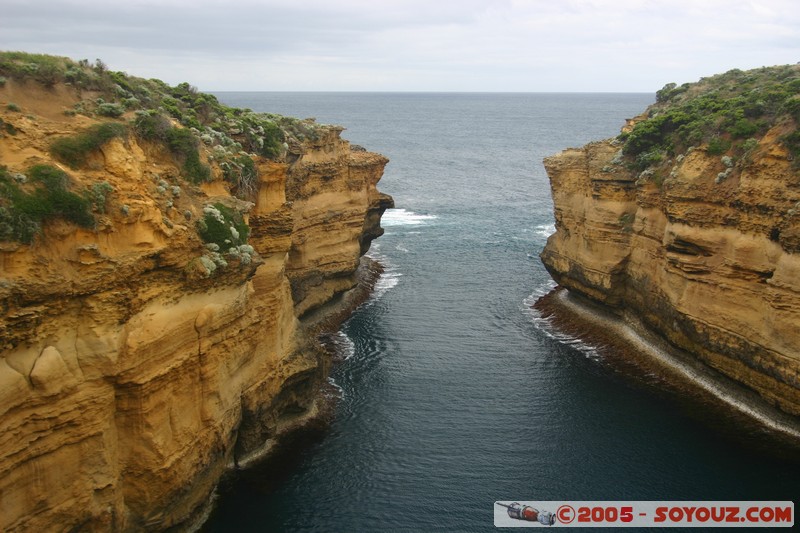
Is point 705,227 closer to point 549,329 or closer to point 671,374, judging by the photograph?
point 671,374

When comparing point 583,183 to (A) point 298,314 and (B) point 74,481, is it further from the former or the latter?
(B) point 74,481

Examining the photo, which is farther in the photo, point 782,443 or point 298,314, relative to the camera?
point 298,314

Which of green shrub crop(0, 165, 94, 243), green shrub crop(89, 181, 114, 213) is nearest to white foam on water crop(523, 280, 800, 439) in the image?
green shrub crop(89, 181, 114, 213)

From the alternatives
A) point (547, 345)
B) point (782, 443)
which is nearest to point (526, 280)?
point (547, 345)

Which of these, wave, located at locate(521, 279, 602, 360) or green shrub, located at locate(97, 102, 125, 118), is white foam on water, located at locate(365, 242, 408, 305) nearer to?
wave, located at locate(521, 279, 602, 360)

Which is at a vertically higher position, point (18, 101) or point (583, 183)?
point (18, 101)
